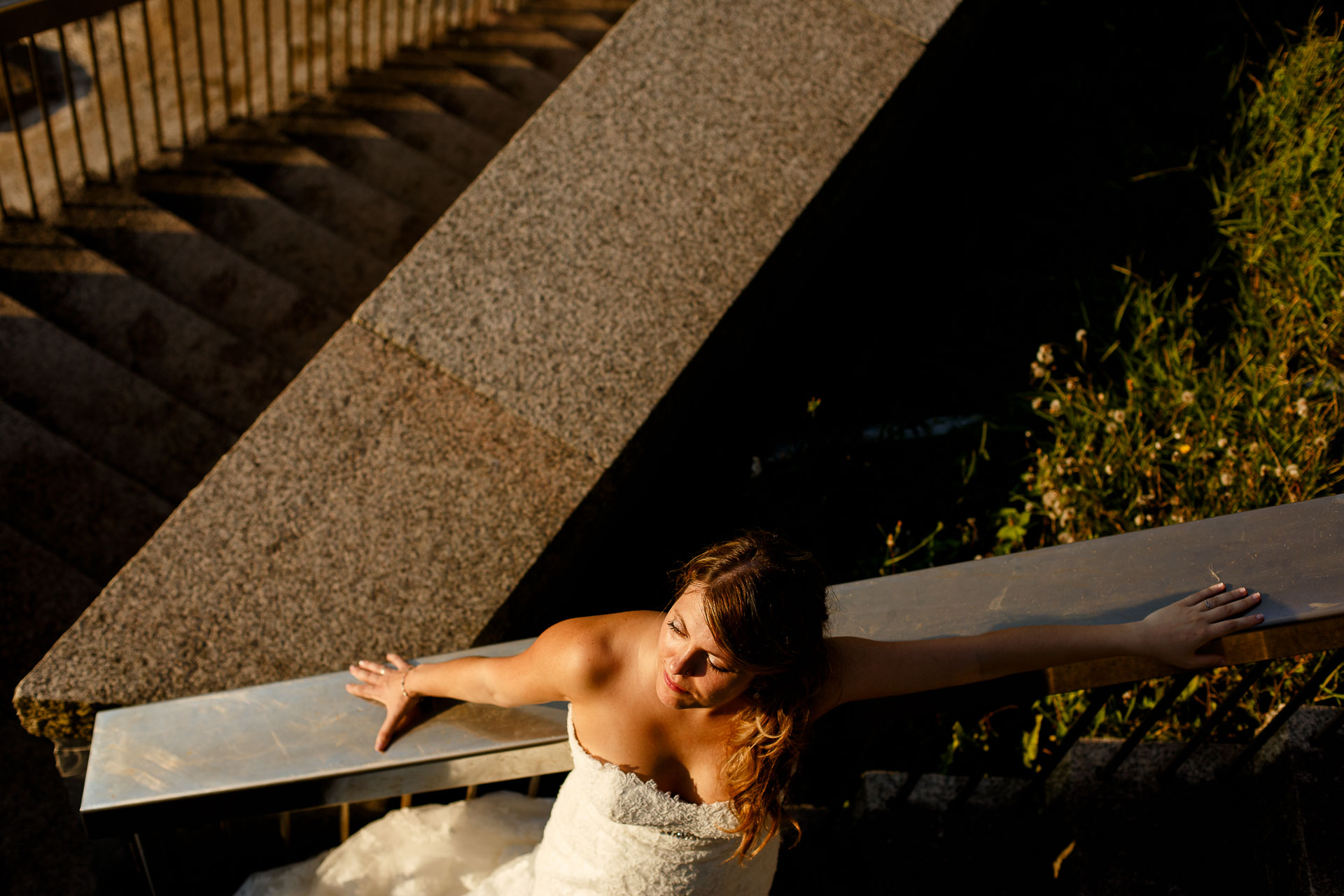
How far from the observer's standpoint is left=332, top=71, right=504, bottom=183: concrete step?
5691 millimetres

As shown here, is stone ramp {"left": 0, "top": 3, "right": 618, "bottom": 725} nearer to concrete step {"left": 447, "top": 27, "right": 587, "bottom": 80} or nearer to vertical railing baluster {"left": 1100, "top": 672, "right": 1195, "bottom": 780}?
concrete step {"left": 447, "top": 27, "right": 587, "bottom": 80}

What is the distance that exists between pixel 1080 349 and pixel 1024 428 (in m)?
0.47

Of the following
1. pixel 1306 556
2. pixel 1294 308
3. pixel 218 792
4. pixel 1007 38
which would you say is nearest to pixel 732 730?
pixel 218 792

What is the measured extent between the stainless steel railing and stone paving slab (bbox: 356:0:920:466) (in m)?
2.52

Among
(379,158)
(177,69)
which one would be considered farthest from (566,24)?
(177,69)

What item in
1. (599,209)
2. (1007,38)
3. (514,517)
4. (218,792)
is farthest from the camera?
(1007,38)

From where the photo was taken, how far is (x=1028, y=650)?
193 cm

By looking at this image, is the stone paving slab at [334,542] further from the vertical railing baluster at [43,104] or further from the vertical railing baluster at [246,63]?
the vertical railing baluster at [246,63]

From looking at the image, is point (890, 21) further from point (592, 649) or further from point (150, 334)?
point (150, 334)

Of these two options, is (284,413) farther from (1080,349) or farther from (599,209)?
(1080,349)

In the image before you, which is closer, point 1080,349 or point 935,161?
point 1080,349

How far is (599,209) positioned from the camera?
3.32m

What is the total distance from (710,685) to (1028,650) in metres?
0.65

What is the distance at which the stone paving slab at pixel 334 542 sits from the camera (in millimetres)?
2588
